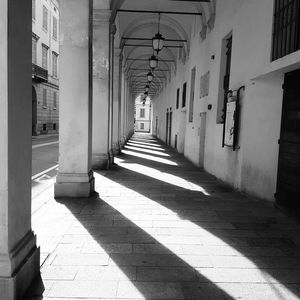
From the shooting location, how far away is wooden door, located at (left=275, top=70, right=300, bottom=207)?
239 inches

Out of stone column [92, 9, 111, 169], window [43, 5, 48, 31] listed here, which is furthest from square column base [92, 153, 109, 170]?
window [43, 5, 48, 31]

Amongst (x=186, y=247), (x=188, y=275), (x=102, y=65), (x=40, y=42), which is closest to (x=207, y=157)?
(x=102, y=65)

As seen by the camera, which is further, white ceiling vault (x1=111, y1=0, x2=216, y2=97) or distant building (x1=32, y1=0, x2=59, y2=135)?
distant building (x1=32, y1=0, x2=59, y2=135)

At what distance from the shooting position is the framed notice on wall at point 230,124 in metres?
8.23

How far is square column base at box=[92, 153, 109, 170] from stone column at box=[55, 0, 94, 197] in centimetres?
385

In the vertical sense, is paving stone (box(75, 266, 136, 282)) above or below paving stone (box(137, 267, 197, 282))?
below

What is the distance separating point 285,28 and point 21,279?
5.77 meters

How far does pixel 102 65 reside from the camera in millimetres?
10961

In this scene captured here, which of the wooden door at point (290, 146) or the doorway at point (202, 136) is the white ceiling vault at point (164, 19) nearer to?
the doorway at point (202, 136)

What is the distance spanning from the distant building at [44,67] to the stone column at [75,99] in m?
24.9

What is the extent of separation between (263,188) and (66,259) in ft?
15.5

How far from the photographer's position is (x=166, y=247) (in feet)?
14.5

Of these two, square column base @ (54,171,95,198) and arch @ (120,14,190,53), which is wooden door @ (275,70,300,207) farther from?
arch @ (120,14,190,53)

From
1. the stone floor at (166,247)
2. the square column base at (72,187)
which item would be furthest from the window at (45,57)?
the square column base at (72,187)
